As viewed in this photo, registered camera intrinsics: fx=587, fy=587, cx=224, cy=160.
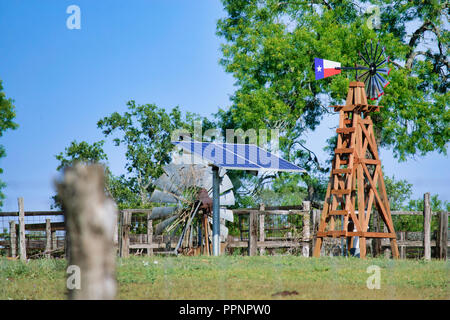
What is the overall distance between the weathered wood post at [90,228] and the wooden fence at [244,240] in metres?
10.9

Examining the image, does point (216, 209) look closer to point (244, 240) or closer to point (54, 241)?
point (244, 240)

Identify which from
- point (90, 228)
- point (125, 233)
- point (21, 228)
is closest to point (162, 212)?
point (125, 233)

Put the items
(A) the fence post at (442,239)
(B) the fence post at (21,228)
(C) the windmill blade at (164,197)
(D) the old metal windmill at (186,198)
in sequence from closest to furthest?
(A) the fence post at (442,239) < (D) the old metal windmill at (186,198) < (C) the windmill blade at (164,197) < (B) the fence post at (21,228)

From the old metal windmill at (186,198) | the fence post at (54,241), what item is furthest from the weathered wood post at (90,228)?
the fence post at (54,241)

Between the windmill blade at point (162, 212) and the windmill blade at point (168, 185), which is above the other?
the windmill blade at point (168, 185)

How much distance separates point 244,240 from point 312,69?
862 cm

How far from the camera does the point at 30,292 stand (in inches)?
337

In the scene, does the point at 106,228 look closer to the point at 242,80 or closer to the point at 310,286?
the point at 310,286

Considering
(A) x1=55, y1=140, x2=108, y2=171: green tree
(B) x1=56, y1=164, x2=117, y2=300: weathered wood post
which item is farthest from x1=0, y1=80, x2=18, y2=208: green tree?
(B) x1=56, y1=164, x2=117, y2=300: weathered wood post

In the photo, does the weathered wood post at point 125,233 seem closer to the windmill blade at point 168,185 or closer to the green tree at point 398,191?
the windmill blade at point 168,185

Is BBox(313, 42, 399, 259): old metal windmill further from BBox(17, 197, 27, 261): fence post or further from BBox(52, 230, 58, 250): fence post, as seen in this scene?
BBox(52, 230, 58, 250): fence post

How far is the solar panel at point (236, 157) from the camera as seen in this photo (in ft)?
45.4

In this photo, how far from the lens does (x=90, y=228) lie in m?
4.13
